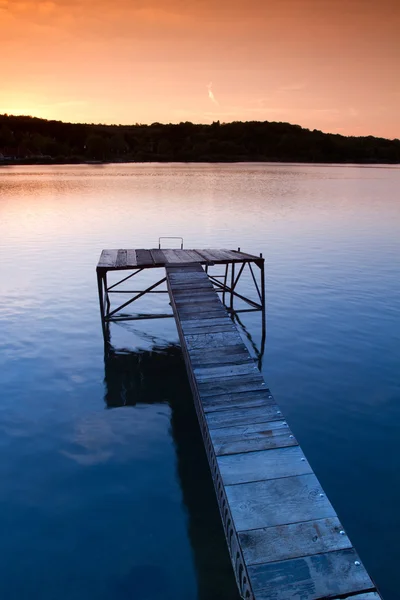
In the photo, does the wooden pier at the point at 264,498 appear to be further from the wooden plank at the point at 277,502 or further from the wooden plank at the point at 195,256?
the wooden plank at the point at 195,256

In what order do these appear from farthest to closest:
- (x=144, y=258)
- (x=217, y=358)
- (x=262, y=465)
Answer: (x=144, y=258) < (x=217, y=358) < (x=262, y=465)

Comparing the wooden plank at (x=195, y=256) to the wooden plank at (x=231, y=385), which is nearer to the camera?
the wooden plank at (x=231, y=385)

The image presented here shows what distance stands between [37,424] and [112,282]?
11475mm

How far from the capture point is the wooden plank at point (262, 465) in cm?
539

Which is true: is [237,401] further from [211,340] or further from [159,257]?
[159,257]

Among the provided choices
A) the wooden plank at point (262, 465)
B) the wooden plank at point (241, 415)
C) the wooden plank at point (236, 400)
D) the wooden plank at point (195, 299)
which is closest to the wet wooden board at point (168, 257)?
the wooden plank at point (195, 299)

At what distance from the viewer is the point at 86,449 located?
841 centimetres

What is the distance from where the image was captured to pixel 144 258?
46.2 feet

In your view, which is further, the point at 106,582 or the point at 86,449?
the point at 86,449

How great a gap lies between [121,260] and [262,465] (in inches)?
356

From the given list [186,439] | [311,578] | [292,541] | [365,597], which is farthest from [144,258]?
[365,597]

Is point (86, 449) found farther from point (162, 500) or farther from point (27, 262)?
point (27, 262)

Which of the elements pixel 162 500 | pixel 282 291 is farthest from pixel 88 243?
pixel 162 500

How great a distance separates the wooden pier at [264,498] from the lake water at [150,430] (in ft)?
4.81
